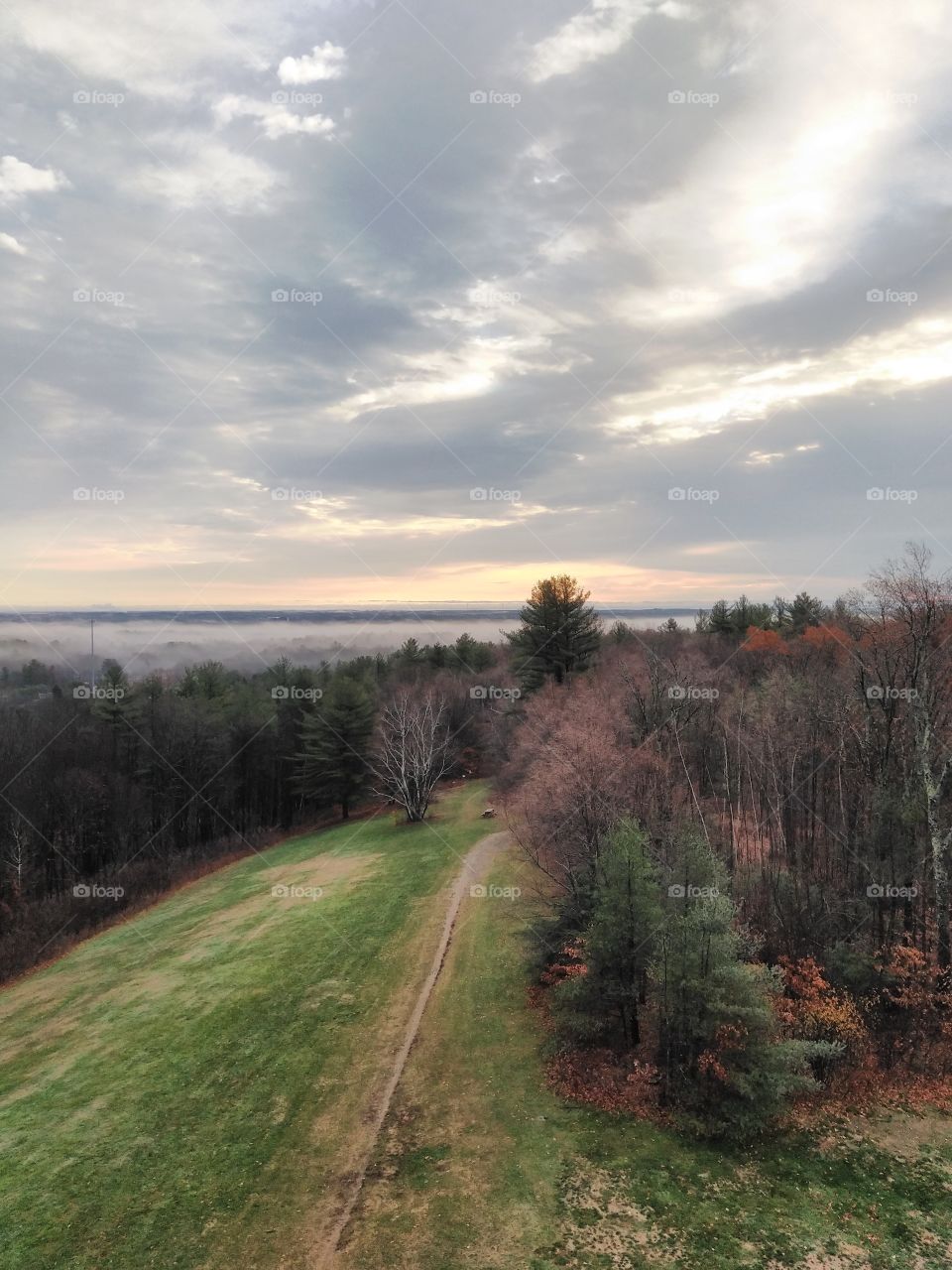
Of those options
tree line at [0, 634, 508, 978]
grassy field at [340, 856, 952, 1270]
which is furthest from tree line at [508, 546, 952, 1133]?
tree line at [0, 634, 508, 978]

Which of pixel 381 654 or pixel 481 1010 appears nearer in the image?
pixel 481 1010

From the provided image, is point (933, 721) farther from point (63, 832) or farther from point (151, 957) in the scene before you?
point (63, 832)

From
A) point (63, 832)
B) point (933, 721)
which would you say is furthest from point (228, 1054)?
point (63, 832)

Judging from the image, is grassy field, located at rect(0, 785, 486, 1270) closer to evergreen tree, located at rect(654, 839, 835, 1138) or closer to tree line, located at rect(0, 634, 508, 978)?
evergreen tree, located at rect(654, 839, 835, 1138)

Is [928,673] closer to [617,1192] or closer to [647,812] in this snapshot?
[647,812]

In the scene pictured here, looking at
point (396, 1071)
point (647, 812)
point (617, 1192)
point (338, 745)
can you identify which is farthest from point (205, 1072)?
point (338, 745)

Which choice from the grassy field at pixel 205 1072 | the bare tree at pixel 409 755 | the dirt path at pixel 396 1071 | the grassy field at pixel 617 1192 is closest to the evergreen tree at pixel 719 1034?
the grassy field at pixel 617 1192
